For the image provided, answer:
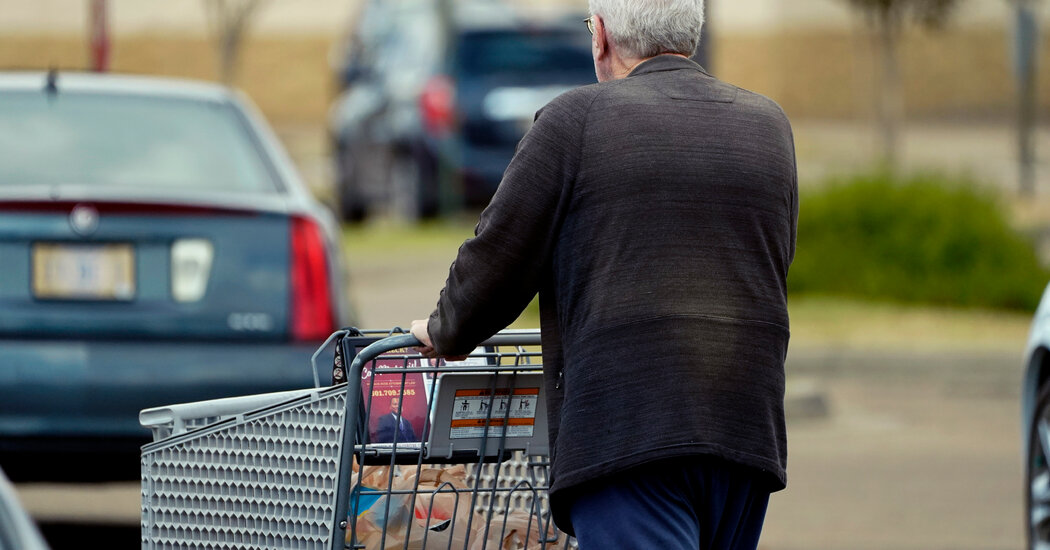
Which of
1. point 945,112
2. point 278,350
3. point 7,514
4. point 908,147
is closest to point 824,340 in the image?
point 278,350

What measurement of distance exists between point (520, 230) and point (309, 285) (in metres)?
2.91

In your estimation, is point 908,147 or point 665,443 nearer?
point 665,443

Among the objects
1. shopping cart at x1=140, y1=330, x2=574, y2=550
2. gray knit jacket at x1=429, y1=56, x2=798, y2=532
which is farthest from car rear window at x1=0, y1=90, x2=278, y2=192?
→ gray knit jacket at x1=429, y1=56, x2=798, y2=532

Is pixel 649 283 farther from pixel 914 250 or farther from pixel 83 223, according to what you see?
pixel 914 250

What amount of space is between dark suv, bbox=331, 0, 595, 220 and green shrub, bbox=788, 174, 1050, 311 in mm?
3586

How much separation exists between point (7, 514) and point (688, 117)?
4.27ft

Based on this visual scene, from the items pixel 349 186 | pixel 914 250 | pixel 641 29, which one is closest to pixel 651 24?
pixel 641 29

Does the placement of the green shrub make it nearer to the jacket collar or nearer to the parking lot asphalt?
the parking lot asphalt

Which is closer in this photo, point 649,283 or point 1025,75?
point 649,283

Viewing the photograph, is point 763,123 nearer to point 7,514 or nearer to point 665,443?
point 665,443

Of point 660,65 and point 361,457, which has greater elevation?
point 660,65

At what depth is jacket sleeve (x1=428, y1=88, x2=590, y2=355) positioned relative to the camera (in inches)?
114

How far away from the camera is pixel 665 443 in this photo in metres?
2.86

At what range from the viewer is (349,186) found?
18625mm
